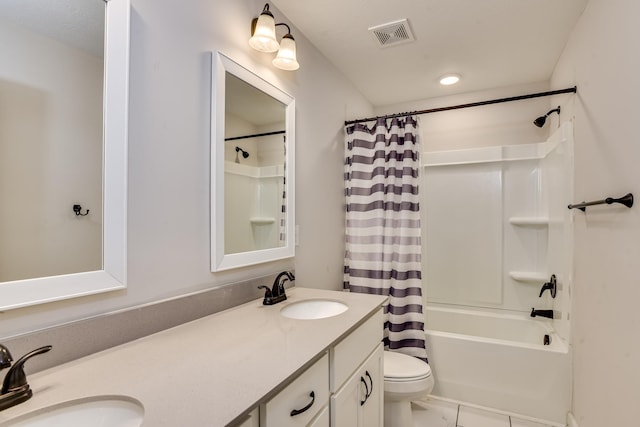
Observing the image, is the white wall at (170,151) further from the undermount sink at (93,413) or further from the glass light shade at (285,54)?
the undermount sink at (93,413)

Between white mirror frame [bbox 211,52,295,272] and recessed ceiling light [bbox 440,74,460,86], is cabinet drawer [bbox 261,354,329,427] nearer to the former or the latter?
white mirror frame [bbox 211,52,295,272]

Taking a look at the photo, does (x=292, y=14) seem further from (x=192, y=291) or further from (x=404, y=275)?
(x=404, y=275)

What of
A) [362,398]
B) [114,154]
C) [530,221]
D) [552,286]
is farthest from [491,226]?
[114,154]

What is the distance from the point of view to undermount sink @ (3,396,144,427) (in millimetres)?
651

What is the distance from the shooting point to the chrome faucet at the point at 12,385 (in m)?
0.65

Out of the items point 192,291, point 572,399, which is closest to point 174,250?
point 192,291

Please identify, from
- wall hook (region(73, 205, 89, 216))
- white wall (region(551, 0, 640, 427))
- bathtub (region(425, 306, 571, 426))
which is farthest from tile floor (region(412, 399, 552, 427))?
wall hook (region(73, 205, 89, 216))

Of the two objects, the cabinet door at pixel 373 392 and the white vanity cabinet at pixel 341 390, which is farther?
the cabinet door at pixel 373 392

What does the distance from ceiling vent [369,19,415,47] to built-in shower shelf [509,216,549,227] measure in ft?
5.82

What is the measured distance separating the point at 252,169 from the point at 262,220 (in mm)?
262

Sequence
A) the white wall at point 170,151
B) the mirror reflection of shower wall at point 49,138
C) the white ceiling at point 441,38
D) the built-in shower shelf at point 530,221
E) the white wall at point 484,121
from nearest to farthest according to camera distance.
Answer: the mirror reflection of shower wall at point 49,138 → the white wall at point 170,151 → the white ceiling at point 441,38 → the built-in shower shelf at point 530,221 → the white wall at point 484,121

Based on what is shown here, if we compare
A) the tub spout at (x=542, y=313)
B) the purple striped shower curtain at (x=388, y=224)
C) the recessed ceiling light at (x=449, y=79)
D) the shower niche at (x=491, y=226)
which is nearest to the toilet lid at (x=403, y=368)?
the purple striped shower curtain at (x=388, y=224)

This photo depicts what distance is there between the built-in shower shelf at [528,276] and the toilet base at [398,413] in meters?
1.59

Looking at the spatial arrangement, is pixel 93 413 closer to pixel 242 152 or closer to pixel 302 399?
pixel 302 399
